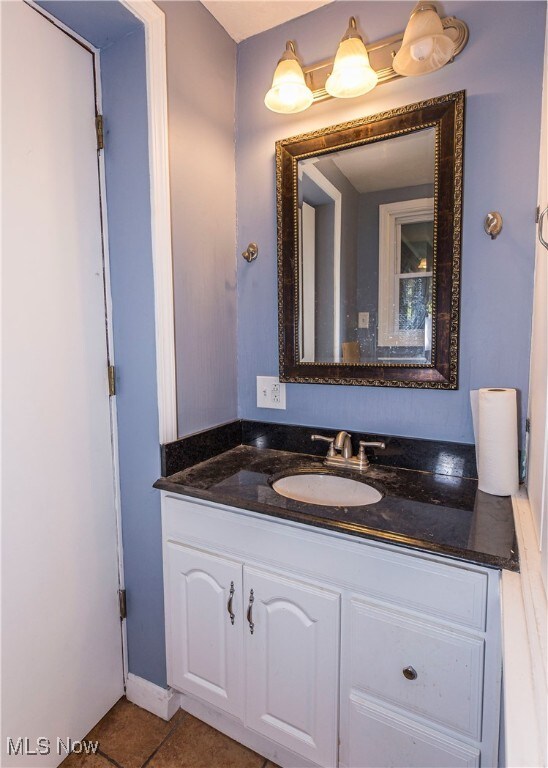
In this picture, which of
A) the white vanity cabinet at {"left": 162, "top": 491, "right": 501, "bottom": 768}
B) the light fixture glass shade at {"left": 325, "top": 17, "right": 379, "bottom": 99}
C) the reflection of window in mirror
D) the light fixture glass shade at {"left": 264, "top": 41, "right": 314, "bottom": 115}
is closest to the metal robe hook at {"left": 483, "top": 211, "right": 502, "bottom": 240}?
the reflection of window in mirror

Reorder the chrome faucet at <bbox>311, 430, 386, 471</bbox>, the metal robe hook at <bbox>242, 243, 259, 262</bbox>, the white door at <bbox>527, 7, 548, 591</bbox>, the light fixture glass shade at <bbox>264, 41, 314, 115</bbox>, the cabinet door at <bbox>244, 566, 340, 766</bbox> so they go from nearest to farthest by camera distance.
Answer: the white door at <bbox>527, 7, 548, 591</bbox>
the cabinet door at <bbox>244, 566, 340, 766</bbox>
the light fixture glass shade at <bbox>264, 41, 314, 115</bbox>
the chrome faucet at <bbox>311, 430, 386, 471</bbox>
the metal robe hook at <bbox>242, 243, 259, 262</bbox>

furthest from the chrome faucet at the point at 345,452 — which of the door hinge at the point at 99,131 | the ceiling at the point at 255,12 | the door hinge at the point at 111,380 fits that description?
the ceiling at the point at 255,12

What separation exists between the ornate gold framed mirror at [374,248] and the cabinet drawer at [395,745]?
2.83 ft

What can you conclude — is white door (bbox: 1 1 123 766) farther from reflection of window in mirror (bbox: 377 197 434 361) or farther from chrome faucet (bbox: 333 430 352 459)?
reflection of window in mirror (bbox: 377 197 434 361)

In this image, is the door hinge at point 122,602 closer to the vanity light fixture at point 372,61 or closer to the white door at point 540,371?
the white door at point 540,371

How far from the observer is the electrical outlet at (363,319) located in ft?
4.36

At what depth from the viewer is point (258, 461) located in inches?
55.1

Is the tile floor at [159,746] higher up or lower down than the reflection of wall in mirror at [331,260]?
lower down

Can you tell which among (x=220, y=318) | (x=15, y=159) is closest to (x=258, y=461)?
(x=220, y=318)

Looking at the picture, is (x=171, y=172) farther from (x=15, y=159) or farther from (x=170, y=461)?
(x=170, y=461)

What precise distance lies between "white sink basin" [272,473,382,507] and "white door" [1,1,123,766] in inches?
23.4

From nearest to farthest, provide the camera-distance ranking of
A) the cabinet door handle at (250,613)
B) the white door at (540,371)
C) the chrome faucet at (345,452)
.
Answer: the white door at (540,371) < the cabinet door handle at (250,613) < the chrome faucet at (345,452)

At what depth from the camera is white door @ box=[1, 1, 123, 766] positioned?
101 centimetres

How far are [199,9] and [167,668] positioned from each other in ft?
7.06
